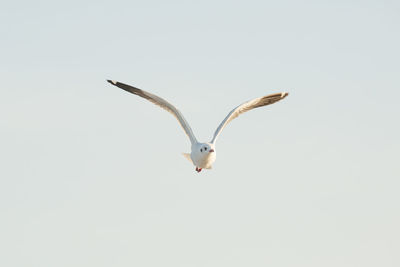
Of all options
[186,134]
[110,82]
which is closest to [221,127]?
[186,134]

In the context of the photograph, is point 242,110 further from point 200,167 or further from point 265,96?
point 200,167

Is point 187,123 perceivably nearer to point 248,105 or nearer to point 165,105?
point 165,105

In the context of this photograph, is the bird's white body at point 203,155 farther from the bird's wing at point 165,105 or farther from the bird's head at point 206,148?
the bird's wing at point 165,105

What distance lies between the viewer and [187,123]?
2323 inches

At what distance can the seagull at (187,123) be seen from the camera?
55938 mm

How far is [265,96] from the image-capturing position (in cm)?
6353

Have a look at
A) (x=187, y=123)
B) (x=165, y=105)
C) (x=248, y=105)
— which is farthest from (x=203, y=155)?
(x=248, y=105)

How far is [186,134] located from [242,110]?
4.83 metres

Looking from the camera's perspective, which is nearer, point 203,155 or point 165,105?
point 203,155

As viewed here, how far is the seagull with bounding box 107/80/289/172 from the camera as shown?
5594 cm

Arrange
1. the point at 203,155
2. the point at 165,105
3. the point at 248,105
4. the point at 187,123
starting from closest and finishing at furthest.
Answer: the point at 203,155 → the point at 187,123 → the point at 165,105 → the point at 248,105

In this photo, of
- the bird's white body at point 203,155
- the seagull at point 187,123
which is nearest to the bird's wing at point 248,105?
the seagull at point 187,123

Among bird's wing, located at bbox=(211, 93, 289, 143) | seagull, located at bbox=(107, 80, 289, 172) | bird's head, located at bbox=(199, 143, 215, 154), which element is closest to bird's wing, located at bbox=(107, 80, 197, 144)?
seagull, located at bbox=(107, 80, 289, 172)

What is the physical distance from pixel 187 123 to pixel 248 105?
199 inches
